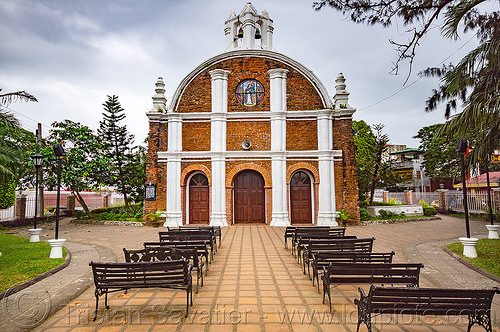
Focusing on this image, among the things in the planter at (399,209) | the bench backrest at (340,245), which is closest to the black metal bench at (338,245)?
the bench backrest at (340,245)

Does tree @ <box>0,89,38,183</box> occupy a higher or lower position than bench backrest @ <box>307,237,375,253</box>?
higher

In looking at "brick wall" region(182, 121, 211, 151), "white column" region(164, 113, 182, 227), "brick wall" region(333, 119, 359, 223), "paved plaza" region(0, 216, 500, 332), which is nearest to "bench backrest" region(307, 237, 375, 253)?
Answer: "paved plaza" region(0, 216, 500, 332)

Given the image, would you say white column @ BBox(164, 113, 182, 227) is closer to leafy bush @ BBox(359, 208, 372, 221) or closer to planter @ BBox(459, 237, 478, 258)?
leafy bush @ BBox(359, 208, 372, 221)

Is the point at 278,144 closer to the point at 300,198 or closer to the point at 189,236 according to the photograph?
the point at 300,198

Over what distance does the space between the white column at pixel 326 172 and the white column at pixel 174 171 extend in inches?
272

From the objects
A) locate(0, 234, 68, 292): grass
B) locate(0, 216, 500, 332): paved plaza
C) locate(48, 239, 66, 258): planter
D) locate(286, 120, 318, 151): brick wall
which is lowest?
locate(0, 216, 500, 332): paved plaza

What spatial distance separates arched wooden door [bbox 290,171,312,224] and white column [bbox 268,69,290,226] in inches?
27.5

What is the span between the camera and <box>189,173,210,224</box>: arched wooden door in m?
15.7

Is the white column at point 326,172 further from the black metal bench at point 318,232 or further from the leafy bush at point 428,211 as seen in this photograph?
the leafy bush at point 428,211

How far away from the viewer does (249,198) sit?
51.8ft

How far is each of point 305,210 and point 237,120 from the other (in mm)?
5664

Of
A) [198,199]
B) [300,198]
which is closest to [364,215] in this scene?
[300,198]

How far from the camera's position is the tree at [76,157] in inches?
642

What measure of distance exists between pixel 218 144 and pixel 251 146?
64.6 inches
